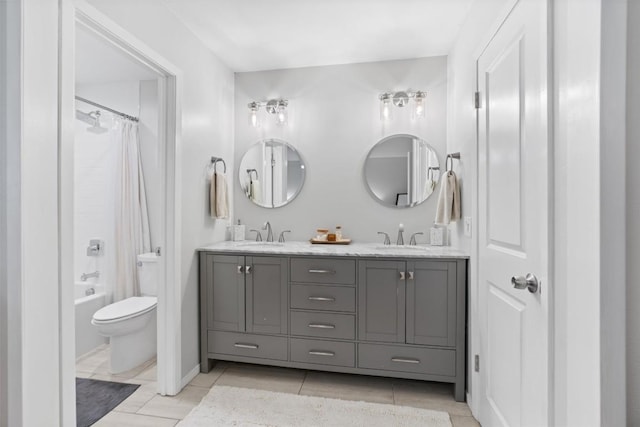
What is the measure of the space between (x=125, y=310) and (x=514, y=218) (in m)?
2.71

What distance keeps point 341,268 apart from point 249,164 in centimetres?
144

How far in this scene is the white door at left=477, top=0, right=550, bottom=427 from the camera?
116 centimetres

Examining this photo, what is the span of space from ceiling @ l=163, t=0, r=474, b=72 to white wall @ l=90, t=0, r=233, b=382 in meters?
0.14

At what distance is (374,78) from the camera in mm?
2812

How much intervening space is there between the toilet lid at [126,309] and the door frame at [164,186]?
46cm

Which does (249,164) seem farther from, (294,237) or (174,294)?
(174,294)

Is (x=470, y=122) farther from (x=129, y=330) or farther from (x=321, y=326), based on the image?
(x=129, y=330)

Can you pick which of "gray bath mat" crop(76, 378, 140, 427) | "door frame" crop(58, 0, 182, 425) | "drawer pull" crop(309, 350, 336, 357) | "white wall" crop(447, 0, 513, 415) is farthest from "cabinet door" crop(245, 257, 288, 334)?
"white wall" crop(447, 0, 513, 415)

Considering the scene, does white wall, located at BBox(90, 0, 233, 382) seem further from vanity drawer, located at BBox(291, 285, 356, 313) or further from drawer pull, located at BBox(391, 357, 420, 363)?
drawer pull, located at BBox(391, 357, 420, 363)

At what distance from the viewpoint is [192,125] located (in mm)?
2346
